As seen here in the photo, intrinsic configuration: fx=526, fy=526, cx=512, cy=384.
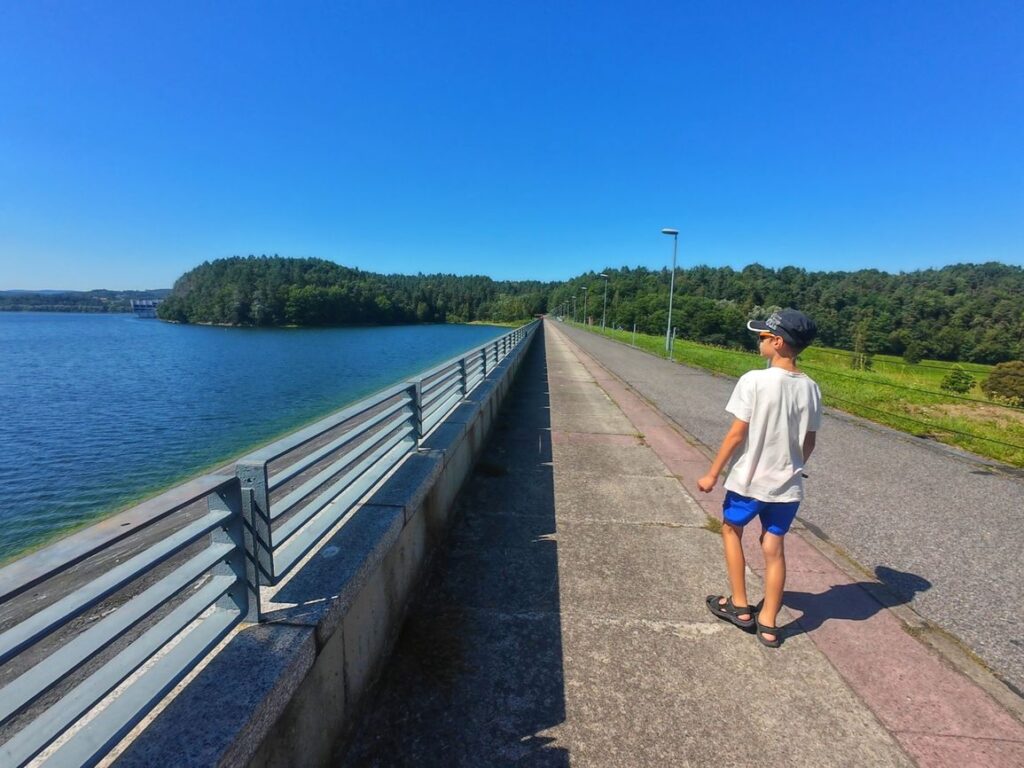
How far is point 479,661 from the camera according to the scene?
9.53 ft

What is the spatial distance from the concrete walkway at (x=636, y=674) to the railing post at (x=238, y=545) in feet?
2.80

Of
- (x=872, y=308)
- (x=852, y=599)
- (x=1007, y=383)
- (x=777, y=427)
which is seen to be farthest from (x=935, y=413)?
(x=872, y=308)

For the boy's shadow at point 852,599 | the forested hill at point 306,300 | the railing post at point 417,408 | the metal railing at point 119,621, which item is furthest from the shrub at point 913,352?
the forested hill at point 306,300

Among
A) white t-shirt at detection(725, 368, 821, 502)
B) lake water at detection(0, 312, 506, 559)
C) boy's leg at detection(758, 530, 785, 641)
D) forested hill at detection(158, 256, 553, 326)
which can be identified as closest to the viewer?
white t-shirt at detection(725, 368, 821, 502)

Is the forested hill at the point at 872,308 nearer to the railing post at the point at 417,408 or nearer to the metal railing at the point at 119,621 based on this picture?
the railing post at the point at 417,408

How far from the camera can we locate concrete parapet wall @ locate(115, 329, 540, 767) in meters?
1.59

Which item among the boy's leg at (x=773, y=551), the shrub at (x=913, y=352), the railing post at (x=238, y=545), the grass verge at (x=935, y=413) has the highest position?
the railing post at (x=238, y=545)

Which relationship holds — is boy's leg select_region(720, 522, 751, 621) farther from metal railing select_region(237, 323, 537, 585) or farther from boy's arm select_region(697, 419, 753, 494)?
metal railing select_region(237, 323, 537, 585)

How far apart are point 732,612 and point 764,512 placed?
741 millimetres

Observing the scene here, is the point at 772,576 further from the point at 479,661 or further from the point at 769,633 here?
the point at 479,661

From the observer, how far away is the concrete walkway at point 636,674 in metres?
2.37

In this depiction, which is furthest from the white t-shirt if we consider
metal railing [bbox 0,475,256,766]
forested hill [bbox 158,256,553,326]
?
forested hill [bbox 158,256,553,326]

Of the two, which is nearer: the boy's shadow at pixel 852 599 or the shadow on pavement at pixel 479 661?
the shadow on pavement at pixel 479 661

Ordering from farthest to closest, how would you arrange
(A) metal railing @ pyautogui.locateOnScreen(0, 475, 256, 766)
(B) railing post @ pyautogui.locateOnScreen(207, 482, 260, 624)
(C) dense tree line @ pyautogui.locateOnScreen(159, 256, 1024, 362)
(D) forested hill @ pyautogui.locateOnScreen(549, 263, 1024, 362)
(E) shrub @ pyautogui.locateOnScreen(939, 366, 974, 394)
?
(C) dense tree line @ pyautogui.locateOnScreen(159, 256, 1024, 362), (D) forested hill @ pyautogui.locateOnScreen(549, 263, 1024, 362), (E) shrub @ pyautogui.locateOnScreen(939, 366, 974, 394), (B) railing post @ pyautogui.locateOnScreen(207, 482, 260, 624), (A) metal railing @ pyautogui.locateOnScreen(0, 475, 256, 766)
